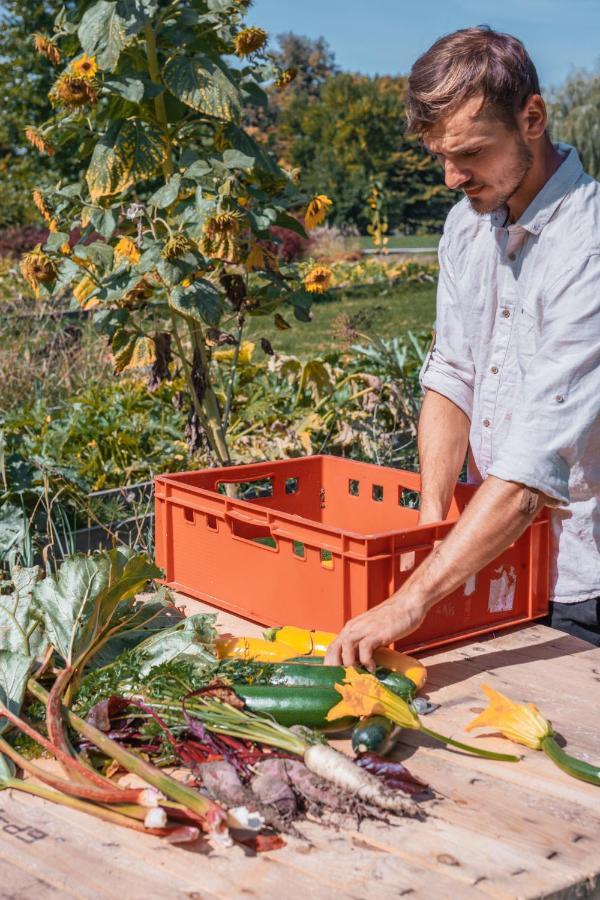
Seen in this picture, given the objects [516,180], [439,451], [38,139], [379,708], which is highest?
[38,139]

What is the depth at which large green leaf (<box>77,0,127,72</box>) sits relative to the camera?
3.62 metres

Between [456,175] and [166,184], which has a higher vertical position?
[166,184]

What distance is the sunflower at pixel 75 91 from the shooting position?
142 inches

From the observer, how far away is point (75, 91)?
11.9 feet

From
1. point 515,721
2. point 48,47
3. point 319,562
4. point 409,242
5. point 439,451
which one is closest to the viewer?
point 515,721

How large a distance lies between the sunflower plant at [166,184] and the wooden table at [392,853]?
2.28m

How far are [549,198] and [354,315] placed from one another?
6219mm

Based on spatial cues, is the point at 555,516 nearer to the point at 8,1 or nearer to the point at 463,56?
the point at 463,56

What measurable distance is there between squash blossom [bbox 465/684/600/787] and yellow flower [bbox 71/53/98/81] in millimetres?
2613

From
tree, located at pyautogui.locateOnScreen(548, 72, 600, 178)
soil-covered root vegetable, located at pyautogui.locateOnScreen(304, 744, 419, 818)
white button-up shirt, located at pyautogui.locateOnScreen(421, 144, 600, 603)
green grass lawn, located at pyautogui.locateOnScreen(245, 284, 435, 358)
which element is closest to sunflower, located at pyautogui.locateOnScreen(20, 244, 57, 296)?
white button-up shirt, located at pyautogui.locateOnScreen(421, 144, 600, 603)

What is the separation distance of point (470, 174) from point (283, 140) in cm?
3988

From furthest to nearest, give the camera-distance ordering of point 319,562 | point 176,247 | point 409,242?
point 409,242, point 176,247, point 319,562

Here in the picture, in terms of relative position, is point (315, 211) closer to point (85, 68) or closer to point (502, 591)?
point (85, 68)

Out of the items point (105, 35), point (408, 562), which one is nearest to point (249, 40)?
point (105, 35)
